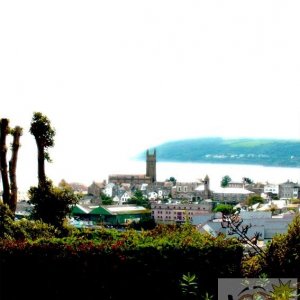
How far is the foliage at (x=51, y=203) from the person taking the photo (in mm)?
11648

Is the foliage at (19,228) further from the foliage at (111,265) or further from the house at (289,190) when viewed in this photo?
the house at (289,190)

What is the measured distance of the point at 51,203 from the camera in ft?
38.5

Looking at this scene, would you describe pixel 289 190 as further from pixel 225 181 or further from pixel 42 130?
pixel 42 130

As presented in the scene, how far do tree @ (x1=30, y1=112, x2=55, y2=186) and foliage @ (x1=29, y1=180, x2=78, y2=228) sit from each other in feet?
0.72

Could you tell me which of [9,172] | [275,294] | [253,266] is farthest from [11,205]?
[275,294]

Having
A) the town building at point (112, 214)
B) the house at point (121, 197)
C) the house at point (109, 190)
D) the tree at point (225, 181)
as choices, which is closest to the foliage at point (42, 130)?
the town building at point (112, 214)

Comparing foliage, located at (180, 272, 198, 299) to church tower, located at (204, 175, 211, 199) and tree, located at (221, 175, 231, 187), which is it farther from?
tree, located at (221, 175, 231, 187)

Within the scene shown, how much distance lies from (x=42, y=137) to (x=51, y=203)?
1448 mm

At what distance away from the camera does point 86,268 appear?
20.1ft

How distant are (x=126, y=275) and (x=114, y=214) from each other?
9518 cm

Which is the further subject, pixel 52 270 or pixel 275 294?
pixel 52 270

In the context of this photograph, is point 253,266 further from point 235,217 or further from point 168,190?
point 168,190

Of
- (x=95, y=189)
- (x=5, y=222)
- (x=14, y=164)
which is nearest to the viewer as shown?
(x=5, y=222)

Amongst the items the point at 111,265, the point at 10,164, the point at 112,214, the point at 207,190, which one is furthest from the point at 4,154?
the point at 207,190
